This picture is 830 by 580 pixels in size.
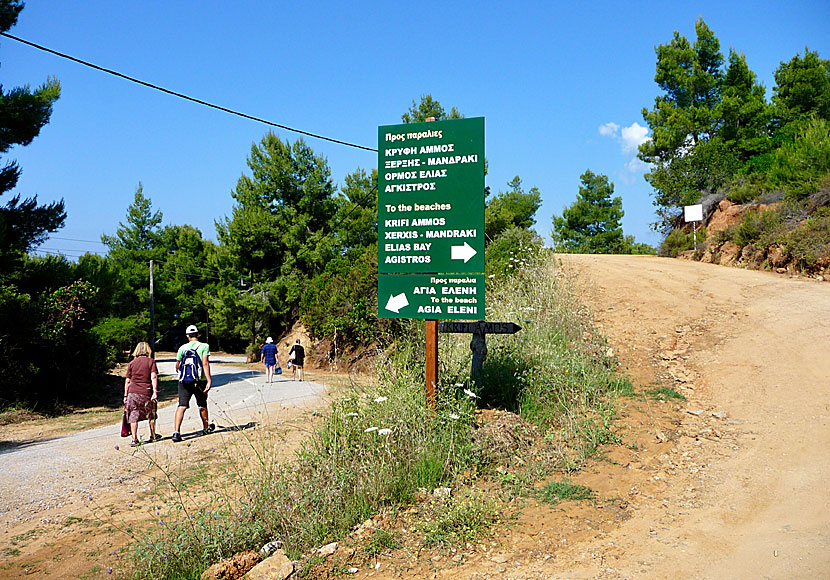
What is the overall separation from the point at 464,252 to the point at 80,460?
6.70m

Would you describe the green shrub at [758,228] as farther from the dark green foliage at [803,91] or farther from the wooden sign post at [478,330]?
the wooden sign post at [478,330]

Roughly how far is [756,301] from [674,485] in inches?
327

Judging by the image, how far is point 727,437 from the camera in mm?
6438

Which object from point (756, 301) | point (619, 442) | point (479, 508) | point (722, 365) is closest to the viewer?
point (479, 508)

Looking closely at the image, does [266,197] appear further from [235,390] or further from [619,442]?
[619,442]

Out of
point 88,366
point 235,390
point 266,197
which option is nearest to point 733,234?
point 235,390

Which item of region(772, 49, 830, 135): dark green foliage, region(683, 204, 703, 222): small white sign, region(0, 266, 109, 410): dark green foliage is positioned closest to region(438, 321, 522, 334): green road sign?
region(0, 266, 109, 410): dark green foliage

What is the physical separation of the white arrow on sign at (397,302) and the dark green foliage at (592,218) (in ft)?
143

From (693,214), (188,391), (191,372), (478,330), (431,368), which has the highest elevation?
(693,214)

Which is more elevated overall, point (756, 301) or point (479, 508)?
point (756, 301)

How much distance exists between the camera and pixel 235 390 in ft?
55.0

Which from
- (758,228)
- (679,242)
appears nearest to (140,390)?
(758,228)

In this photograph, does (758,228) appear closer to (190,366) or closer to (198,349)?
(198,349)

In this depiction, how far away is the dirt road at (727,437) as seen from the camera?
4.02 metres
